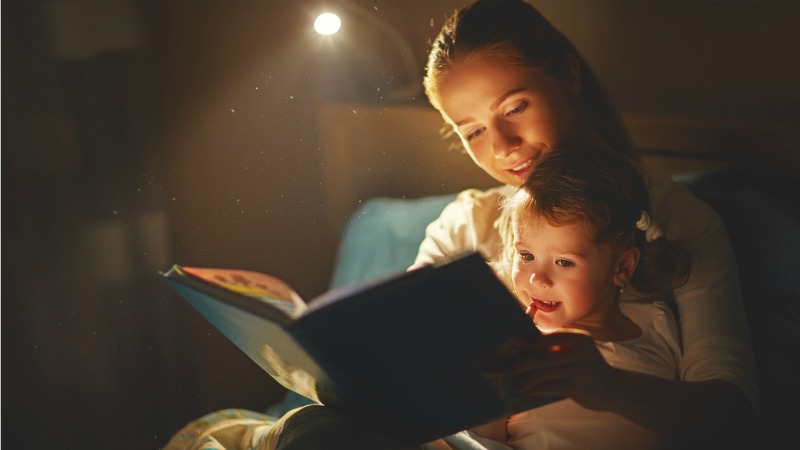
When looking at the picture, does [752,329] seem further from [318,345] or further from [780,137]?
[318,345]

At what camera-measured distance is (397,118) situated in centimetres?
121

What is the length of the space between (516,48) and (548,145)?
→ 0.14 meters

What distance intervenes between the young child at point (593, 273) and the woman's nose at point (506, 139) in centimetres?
7

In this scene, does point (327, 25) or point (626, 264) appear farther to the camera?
point (327, 25)

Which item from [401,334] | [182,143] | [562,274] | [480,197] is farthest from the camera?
[182,143]

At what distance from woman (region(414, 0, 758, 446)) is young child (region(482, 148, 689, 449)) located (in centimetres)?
3

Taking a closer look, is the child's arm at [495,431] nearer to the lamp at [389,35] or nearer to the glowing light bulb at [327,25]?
the lamp at [389,35]

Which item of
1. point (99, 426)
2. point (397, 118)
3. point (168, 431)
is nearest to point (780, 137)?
point (397, 118)

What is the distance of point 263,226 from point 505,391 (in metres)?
0.66

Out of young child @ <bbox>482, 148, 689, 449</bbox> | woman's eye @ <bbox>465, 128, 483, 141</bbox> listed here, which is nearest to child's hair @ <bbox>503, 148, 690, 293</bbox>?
young child @ <bbox>482, 148, 689, 449</bbox>

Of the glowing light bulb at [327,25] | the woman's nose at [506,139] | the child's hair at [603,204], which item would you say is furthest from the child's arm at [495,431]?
the glowing light bulb at [327,25]

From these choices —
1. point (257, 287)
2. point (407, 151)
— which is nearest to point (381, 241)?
point (407, 151)

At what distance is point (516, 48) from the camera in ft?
3.53

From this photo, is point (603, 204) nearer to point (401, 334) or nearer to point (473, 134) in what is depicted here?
point (473, 134)
